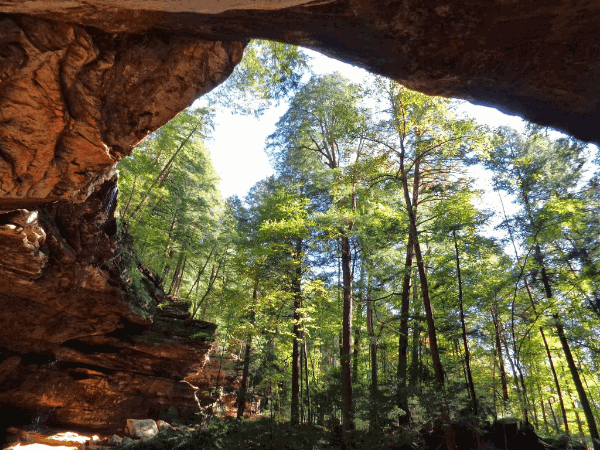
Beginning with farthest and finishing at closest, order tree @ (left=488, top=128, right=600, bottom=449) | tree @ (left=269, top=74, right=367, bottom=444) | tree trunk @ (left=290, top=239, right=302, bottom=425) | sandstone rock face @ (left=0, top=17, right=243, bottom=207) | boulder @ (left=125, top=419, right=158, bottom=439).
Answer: tree @ (left=488, top=128, right=600, bottom=449)
tree @ (left=269, top=74, right=367, bottom=444)
tree trunk @ (left=290, top=239, right=302, bottom=425)
boulder @ (left=125, top=419, right=158, bottom=439)
sandstone rock face @ (left=0, top=17, right=243, bottom=207)

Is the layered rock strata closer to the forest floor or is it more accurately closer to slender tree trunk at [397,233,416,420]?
the forest floor

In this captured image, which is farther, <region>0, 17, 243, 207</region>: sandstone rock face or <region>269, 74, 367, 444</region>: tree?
<region>269, 74, 367, 444</region>: tree

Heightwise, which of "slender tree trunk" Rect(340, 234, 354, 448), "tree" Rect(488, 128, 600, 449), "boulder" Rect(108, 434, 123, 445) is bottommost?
"boulder" Rect(108, 434, 123, 445)

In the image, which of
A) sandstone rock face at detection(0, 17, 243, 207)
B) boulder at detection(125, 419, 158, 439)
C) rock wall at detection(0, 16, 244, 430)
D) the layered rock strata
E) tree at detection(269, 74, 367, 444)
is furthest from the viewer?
tree at detection(269, 74, 367, 444)

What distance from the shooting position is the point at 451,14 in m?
3.84

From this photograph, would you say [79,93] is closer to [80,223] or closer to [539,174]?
[80,223]

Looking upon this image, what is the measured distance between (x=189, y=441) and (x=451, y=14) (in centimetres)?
984

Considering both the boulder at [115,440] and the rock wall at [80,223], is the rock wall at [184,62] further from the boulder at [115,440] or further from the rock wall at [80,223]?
the boulder at [115,440]

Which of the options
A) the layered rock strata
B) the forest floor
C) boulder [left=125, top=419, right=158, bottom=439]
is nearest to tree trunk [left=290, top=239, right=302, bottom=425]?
the layered rock strata

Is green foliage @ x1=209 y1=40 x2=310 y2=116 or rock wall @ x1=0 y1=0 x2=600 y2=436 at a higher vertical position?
green foliage @ x1=209 y1=40 x2=310 y2=116

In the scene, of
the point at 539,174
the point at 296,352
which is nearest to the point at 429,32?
the point at 296,352

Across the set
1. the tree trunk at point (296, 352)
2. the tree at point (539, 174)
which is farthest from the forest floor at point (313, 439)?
the tree at point (539, 174)

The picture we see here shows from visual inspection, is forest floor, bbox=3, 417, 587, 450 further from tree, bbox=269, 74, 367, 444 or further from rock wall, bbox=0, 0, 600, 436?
rock wall, bbox=0, 0, 600, 436

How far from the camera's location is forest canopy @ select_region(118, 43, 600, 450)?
7633 mm
